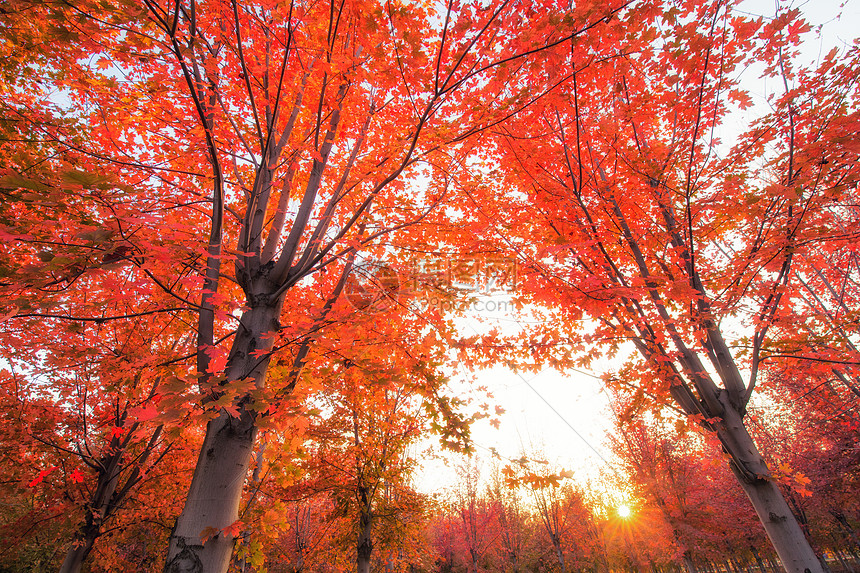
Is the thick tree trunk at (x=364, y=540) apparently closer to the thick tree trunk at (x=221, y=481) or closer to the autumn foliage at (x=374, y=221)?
the autumn foliage at (x=374, y=221)

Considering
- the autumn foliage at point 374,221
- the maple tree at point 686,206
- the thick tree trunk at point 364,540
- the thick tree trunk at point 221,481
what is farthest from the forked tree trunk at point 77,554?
the maple tree at point 686,206

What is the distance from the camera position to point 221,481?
81.0 inches

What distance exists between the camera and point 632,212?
431 cm

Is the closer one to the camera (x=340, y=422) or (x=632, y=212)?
(x=632, y=212)

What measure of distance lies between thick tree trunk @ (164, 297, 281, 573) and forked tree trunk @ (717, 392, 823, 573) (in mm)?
4455

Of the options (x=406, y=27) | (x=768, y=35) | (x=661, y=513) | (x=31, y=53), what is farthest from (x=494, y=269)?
(x=661, y=513)

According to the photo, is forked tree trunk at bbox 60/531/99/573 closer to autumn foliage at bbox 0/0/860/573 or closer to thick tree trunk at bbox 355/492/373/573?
autumn foliage at bbox 0/0/860/573

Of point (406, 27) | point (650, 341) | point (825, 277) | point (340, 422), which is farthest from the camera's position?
point (340, 422)

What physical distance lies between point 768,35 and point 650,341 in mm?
2885

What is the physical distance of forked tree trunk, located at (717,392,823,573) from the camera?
3092mm

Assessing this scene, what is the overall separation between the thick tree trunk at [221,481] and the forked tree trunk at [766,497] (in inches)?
175

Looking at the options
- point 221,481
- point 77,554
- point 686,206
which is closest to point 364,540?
point 77,554

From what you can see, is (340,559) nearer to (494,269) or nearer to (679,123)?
(494,269)

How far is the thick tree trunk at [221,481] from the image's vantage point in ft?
6.18
